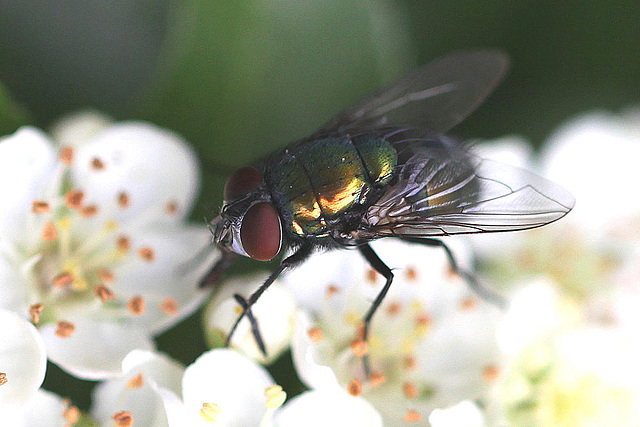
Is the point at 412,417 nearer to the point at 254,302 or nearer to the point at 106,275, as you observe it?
the point at 254,302

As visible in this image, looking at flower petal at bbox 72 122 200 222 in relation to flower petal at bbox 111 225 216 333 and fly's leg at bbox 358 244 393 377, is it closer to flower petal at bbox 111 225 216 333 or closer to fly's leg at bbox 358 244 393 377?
flower petal at bbox 111 225 216 333

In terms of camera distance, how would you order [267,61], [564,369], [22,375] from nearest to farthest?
[22,375]
[564,369]
[267,61]

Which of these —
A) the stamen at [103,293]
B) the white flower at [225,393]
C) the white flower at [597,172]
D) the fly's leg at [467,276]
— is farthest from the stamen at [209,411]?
the white flower at [597,172]

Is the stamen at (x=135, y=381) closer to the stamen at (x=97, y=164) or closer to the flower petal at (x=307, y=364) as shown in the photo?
the flower petal at (x=307, y=364)

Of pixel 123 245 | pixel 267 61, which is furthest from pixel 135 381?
pixel 267 61

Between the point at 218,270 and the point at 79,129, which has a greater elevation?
the point at 79,129

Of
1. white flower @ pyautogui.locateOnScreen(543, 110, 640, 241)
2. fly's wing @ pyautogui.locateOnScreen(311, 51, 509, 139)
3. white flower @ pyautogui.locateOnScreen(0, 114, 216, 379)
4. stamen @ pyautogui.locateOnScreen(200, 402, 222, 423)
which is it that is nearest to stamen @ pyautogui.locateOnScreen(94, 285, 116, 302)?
white flower @ pyautogui.locateOnScreen(0, 114, 216, 379)
